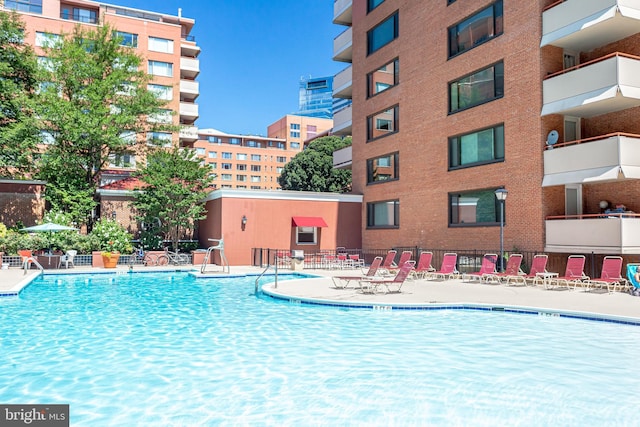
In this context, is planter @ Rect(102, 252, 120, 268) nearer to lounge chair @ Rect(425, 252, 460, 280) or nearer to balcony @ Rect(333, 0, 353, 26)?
lounge chair @ Rect(425, 252, 460, 280)

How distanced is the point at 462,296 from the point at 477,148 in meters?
9.32

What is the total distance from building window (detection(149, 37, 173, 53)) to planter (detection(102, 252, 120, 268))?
96.8ft

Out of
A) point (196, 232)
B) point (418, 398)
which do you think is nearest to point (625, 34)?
point (418, 398)

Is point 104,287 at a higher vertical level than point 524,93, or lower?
lower

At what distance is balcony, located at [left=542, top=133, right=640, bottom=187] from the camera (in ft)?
52.9

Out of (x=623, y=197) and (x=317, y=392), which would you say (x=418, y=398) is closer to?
(x=317, y=392)

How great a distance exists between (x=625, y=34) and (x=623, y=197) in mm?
5820

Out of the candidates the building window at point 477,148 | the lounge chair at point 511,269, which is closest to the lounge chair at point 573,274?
the lounge chair at point 511,269

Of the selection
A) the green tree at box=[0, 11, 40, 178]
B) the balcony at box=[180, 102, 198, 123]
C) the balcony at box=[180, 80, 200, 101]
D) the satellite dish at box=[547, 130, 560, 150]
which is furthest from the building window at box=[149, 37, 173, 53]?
the satellite dish at box=[547, 130, 560, 150]

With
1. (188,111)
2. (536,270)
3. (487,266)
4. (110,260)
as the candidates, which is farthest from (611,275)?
(188,111)

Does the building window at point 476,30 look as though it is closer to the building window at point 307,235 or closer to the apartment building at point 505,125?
the apartment building at point 505,125

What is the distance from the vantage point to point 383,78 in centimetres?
2919

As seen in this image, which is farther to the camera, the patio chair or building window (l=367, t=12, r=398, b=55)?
building window (l=367, t=12, r=398, b=55)

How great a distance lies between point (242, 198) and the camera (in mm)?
28156
